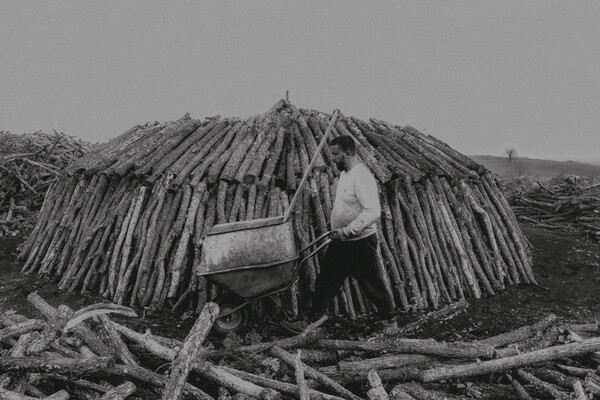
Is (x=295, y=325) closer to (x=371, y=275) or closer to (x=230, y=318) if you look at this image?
(x=230, y=318)

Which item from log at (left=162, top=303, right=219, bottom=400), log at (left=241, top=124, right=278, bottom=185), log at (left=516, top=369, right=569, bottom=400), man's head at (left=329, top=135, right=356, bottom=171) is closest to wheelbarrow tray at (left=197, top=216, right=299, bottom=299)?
man's head at (left=329, top=135, right=356, bottom=171)

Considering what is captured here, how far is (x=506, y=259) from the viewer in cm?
630

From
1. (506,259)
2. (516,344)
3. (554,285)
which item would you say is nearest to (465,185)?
(506,259)

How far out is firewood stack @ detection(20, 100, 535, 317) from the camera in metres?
5.39

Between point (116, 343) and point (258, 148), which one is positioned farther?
point (258, 148)

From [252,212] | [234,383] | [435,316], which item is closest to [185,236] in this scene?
[252,212]

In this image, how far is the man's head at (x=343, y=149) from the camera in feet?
14.0

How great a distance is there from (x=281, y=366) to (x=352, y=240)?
4.51 feet

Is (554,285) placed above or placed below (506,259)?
below

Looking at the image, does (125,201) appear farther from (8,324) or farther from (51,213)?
(8,324)

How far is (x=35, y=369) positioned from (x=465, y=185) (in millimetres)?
5596

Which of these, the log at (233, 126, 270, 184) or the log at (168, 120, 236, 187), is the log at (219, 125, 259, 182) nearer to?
the log at (233, 126, 270, 184)

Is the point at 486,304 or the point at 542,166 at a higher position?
→ the point at 542,166

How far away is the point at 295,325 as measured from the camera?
4578 millimetres
